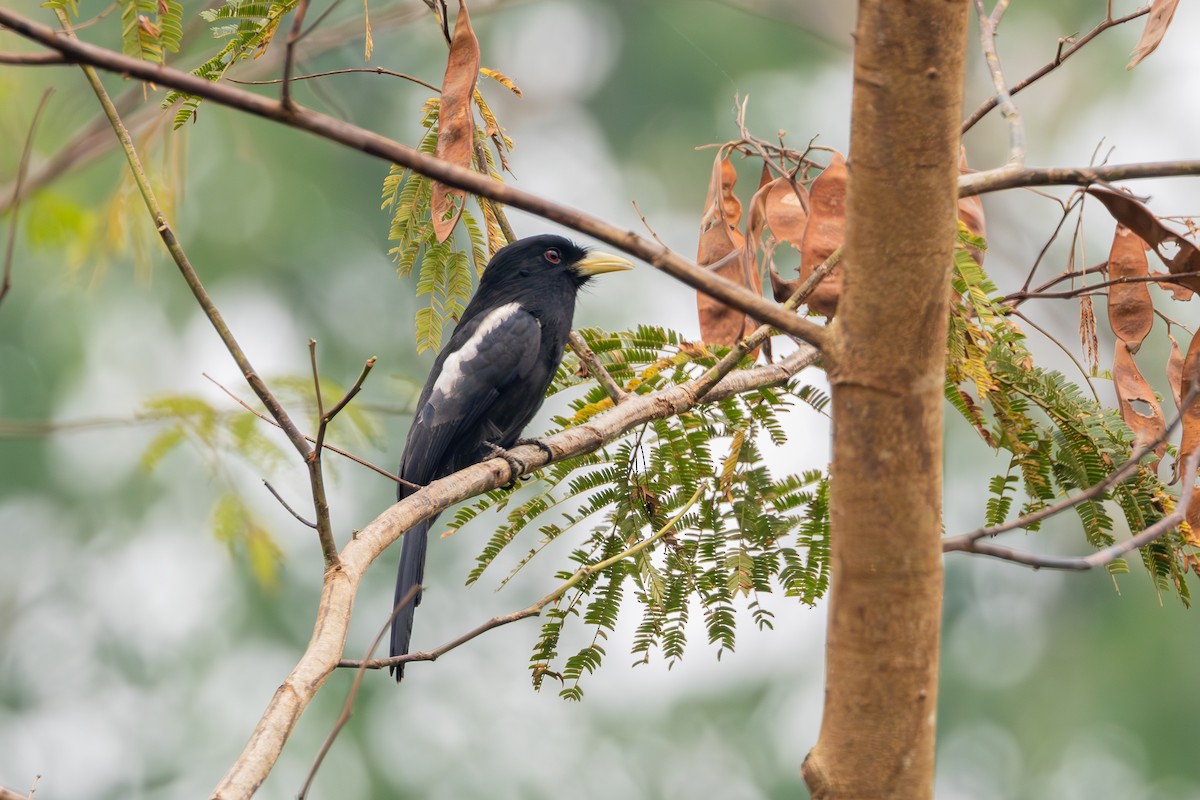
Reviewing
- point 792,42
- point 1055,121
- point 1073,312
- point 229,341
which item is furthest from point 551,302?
point 792,42

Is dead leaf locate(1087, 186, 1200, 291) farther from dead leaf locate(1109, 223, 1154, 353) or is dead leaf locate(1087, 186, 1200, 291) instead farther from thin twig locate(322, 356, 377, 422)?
thin twig locate(322, 356, 377, 422)

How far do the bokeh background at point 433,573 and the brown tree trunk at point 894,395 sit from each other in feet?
31.9

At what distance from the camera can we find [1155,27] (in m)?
2.64

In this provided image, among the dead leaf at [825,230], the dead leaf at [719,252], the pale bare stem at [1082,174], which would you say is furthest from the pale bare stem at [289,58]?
the dead leaf at [719,252]

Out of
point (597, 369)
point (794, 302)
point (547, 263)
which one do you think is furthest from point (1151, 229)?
point (547, 263)

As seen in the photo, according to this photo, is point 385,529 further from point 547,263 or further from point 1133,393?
point 547,263

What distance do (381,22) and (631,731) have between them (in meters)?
11.1

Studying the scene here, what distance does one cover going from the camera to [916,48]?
5.06 ft

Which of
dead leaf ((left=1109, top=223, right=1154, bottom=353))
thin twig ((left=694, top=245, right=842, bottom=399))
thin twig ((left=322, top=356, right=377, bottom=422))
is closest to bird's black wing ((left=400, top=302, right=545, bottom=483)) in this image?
thin twig ((left=694, top=245, right=842, bottom=399))

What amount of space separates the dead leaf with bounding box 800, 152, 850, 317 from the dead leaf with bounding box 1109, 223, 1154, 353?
0.61m

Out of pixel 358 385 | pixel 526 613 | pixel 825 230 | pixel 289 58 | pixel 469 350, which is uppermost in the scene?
pixel 469 350

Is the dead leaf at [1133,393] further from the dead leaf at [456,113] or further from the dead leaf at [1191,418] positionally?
the dead leaf at [456,113]

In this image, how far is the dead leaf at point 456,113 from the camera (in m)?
2.74

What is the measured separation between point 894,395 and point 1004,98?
1.24 metres
